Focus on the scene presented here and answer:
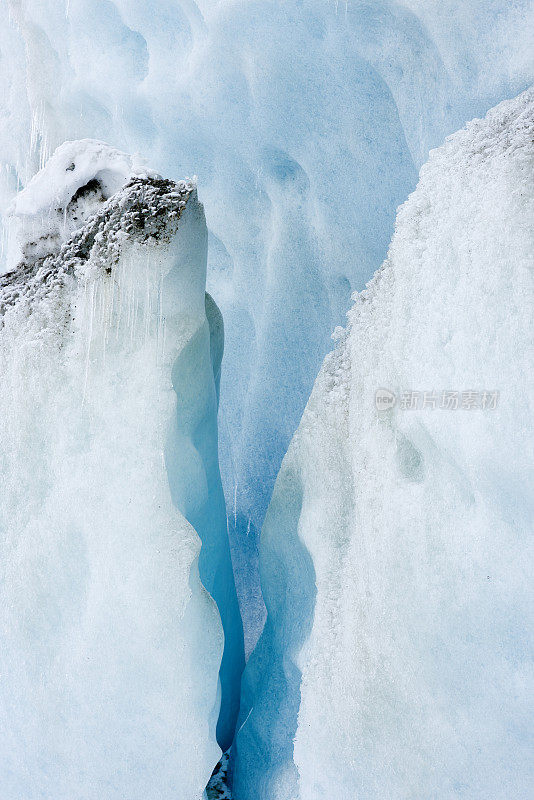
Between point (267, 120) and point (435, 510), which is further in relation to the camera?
point (267, 120)

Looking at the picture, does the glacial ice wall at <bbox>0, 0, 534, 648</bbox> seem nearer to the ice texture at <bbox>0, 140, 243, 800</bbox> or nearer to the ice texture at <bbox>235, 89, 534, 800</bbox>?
the ice texture at <bbox>235, 89, 534, 800</bbox>

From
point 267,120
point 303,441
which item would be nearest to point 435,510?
point 303,441

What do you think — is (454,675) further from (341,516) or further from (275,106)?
(275,106)

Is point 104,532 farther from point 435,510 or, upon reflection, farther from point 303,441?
point 435,510

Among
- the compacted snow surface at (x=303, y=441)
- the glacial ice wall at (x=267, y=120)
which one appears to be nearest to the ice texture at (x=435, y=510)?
the compacted snow surface at (x=303, y=441)

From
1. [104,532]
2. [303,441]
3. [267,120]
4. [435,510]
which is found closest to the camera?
[435,510]

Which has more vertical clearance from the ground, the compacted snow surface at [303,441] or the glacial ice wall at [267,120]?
the glacial ice wall at [267,120]

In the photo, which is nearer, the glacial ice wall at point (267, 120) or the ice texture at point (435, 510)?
the ice texture at point (435, 510)

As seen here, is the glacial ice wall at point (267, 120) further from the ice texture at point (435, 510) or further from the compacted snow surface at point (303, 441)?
the ice texture at point (435, 510)
